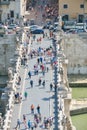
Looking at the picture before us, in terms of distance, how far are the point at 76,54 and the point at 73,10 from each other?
10332 mm

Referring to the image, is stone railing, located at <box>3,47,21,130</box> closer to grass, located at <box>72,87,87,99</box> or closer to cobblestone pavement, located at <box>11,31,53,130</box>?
cobblestone pavement, located at <box>11,31,53,130</box>

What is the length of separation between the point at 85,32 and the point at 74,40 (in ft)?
7.61

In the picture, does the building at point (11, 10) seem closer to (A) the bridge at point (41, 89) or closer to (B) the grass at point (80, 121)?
(A) the bridge at point (41, 89)

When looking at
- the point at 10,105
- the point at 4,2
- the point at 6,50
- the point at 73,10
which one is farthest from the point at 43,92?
the point at 4,2

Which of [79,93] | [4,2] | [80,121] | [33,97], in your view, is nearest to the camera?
[33,97]

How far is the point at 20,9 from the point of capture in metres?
116

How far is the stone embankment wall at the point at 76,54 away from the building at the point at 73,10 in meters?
8.39

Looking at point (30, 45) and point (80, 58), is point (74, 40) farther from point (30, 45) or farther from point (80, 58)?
point (30, 45)

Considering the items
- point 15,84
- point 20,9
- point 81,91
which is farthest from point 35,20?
point 15,84

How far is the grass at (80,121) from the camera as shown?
84.5m

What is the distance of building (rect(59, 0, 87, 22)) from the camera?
115 m

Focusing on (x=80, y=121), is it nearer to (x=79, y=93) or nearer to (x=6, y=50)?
(x=79, y=93)

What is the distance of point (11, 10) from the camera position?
380 feet

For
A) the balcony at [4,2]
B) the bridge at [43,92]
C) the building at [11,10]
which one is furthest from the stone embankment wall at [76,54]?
the balcony at [4,2]
